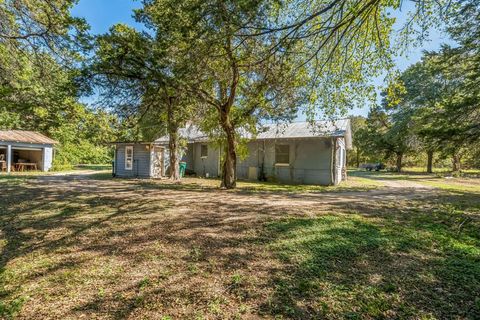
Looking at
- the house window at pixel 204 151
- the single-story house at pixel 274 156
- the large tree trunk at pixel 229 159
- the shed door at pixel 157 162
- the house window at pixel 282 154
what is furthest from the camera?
the house window at pixel 204 151

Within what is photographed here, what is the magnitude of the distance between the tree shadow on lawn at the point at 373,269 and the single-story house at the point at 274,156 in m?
8.64

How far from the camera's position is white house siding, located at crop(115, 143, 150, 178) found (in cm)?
1830

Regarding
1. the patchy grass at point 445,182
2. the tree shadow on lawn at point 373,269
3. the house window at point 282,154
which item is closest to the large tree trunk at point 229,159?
the house window at point 282,154

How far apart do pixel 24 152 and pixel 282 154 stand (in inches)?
969

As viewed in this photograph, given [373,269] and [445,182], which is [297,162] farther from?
[373,269]

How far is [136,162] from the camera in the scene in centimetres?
1870

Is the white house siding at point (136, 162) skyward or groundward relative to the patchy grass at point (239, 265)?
skyward

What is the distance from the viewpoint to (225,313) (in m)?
2.82

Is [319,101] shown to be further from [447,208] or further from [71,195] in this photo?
[71,195]

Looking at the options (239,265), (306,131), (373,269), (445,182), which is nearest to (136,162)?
(306,131)

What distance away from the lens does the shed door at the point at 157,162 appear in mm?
18516

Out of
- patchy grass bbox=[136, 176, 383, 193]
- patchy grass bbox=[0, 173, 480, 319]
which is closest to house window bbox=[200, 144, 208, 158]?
patchy grass bbox=[136, 176, 383, 193]

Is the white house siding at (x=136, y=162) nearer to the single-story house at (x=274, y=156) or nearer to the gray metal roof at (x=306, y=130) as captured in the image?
the single-story house at (x=274, y=156)

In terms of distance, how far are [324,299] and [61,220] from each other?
606 cm
